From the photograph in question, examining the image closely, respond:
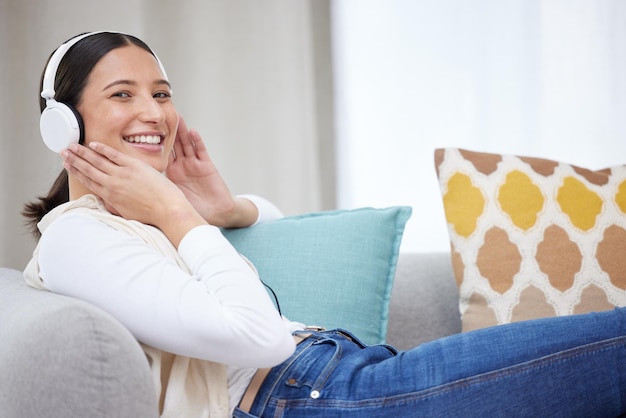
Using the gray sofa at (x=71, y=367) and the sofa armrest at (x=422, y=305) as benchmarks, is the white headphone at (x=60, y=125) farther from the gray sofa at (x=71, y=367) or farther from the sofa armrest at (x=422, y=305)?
the sofa armrest at (x=422, y=305)

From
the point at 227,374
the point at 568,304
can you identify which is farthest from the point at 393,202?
the point at 227,374

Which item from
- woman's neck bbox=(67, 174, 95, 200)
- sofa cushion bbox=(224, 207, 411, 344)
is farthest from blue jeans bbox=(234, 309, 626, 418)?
woman's neck bbox=(67, 174, 95, 200)

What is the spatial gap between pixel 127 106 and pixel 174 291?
0.47m

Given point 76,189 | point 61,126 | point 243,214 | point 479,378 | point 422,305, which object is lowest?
point 422,305

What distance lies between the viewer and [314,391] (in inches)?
40.6

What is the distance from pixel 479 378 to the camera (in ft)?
3.38

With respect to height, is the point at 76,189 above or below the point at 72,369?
above

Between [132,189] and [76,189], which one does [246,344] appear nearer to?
[132,189]

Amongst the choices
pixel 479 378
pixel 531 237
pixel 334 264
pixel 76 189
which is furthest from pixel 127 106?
pixel 531 237

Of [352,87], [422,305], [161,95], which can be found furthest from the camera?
[352,87]

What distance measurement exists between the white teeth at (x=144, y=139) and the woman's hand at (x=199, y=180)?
0.83 feet

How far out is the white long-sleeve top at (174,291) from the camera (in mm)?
983

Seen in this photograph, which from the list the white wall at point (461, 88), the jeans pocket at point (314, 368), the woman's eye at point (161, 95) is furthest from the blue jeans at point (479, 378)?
the white wall at point (461, 88)

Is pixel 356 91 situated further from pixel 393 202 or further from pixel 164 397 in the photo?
pixel 164 397
